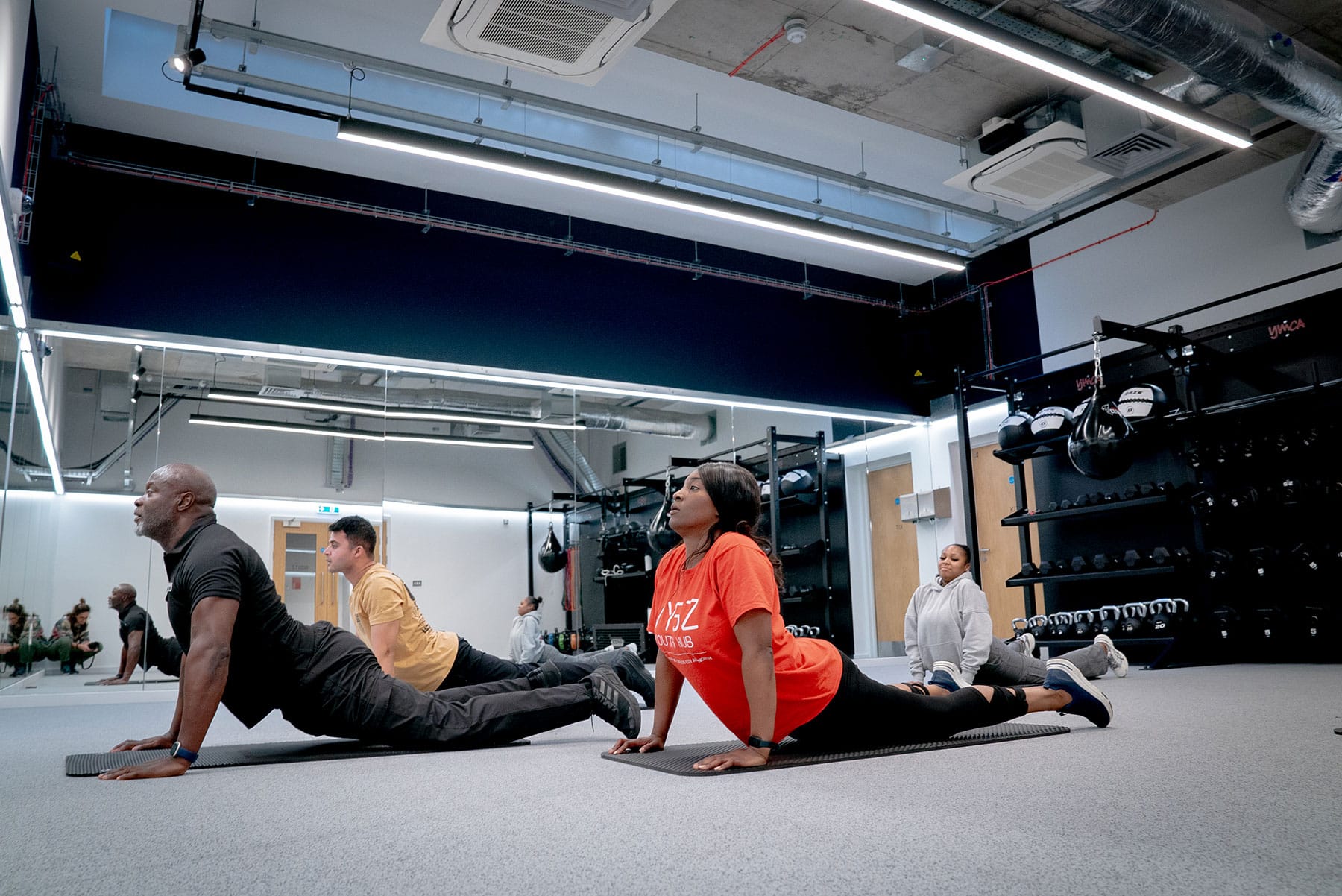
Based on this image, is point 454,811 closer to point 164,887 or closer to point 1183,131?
point 164,887

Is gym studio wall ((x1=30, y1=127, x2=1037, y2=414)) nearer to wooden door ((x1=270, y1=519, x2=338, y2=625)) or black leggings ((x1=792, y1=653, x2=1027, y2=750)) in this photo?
wooden door ((x1=270, y1=519, x2=338, y2=625))

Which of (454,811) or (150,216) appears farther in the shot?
(150,216)

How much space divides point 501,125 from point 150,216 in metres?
2.78

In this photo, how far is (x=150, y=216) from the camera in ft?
23.2

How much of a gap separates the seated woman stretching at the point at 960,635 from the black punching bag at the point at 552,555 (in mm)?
3590

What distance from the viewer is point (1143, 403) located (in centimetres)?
735

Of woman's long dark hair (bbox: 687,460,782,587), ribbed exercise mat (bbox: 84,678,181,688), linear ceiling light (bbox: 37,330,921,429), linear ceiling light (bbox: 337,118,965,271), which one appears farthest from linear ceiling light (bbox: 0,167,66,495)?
woman's long dark hair (bbox: 687,460,782,587)

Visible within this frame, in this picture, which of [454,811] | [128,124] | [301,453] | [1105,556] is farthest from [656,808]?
[128,124]

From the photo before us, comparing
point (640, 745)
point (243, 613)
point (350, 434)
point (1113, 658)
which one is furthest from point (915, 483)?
point (243, 613)

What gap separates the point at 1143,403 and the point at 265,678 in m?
6.80

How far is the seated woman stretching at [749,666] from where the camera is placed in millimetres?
2527

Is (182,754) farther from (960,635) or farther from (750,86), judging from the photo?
(750,86)

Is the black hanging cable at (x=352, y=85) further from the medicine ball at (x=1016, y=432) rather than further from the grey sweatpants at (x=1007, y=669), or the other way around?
the medicine ball at (x=1016, y=432)

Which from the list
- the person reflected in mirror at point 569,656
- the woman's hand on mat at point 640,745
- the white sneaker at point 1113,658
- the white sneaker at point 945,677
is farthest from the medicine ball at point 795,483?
the woman's hand on mat at point 640,745
